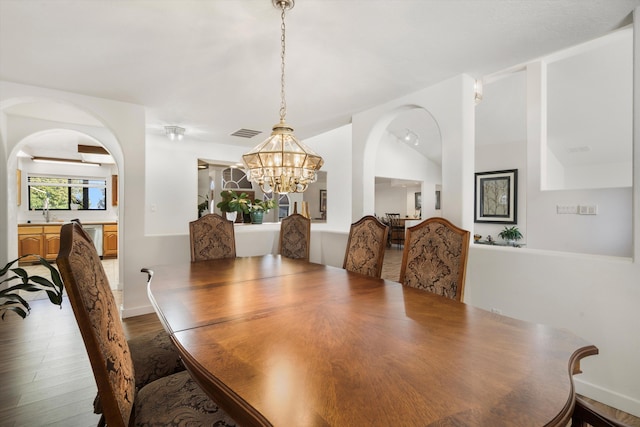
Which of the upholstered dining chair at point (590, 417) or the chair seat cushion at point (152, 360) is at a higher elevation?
the upholstered dining chair at point (590, 417)

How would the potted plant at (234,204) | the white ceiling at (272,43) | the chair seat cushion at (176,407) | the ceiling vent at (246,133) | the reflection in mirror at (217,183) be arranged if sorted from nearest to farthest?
the chair seat cushion at (176,407) → the white ceiling at (272,43) → the potted plant at (234,204) → the ceiling vent at (246,133) → the reflection in mirror at (217,183)

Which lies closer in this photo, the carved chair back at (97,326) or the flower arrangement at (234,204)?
the carved chair back at (97,326)

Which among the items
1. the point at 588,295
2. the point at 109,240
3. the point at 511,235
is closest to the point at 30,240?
the point at 109,240

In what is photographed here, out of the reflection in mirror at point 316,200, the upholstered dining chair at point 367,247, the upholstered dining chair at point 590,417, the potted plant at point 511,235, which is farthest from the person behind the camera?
the reflection in mirror at point 316,200

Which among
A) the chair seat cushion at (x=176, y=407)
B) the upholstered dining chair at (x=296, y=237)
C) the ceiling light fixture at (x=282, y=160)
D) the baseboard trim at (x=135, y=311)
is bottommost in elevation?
the baseboard trim at (x=135, y=311)

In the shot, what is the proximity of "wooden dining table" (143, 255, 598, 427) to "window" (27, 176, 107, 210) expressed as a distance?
6.88 metres

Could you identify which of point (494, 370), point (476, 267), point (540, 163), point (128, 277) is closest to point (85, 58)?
point (128, 277)

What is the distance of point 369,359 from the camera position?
0.90 m

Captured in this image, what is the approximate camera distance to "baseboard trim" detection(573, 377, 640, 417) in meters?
1.73

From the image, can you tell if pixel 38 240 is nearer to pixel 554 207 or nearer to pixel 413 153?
pixel 413 153

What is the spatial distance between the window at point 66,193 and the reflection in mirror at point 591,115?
8.70 m

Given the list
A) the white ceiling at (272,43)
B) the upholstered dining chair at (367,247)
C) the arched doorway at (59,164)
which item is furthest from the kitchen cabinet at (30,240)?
the upholstered dining chair at (367,247)

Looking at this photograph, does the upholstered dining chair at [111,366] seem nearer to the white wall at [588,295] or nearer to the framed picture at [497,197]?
the white wall at [588,295]

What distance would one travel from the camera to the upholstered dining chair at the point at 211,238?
9.58 ft
